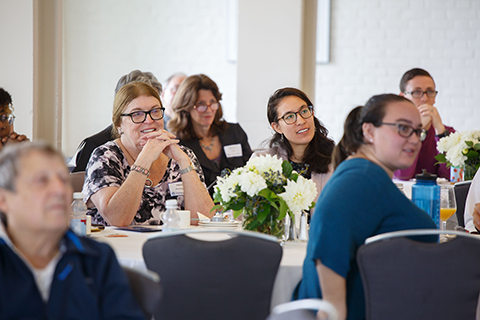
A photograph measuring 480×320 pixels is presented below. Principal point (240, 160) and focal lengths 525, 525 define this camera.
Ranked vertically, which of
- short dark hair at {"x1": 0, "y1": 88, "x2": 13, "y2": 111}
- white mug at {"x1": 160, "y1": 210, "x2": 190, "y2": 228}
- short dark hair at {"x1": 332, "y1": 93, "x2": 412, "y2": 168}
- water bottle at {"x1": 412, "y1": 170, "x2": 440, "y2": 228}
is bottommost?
white mug at {"x1": 160, "y1": 210, "x2": 190, "y2": 228}

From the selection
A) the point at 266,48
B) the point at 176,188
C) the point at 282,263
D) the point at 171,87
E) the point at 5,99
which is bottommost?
the point at 282,263

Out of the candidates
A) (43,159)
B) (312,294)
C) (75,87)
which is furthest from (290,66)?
(43,159)

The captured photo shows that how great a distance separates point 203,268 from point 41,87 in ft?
9.09

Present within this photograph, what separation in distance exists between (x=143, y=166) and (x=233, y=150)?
76.6 inches

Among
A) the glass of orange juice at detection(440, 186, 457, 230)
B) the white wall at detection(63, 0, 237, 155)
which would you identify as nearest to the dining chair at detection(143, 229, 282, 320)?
the glass of orange juice at detection(440, 186, 457, 230)

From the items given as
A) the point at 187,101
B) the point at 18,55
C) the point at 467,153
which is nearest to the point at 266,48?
the point at 187,101

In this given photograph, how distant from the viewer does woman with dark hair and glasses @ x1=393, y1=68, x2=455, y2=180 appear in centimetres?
479

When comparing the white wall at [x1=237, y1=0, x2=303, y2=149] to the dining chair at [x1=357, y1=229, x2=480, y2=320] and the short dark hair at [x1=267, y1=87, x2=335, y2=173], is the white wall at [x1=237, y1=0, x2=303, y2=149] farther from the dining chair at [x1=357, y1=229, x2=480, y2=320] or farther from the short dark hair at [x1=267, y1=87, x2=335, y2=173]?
the dining chair at [x1=357, y1=229, x2=480, y2=320]

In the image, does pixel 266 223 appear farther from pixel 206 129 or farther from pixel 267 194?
pixel 206 129

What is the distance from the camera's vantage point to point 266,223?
2248 millimetres

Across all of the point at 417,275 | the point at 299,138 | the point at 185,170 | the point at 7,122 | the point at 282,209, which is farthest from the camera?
the point at 7,122

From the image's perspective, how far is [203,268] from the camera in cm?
162

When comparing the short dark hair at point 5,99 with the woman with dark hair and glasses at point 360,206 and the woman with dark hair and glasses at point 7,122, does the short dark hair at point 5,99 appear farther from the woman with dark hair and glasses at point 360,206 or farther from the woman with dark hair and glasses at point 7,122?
the woman with dark hair and glasses at point 360,206

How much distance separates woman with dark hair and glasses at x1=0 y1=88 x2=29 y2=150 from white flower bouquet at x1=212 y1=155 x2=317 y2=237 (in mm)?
1719
